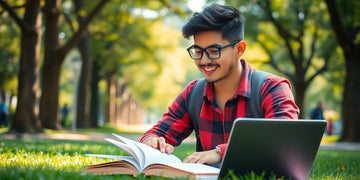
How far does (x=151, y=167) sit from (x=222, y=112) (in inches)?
32.8

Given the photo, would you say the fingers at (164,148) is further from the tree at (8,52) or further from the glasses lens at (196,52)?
the tree at (8,52)

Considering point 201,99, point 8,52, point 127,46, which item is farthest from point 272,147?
point 8,52

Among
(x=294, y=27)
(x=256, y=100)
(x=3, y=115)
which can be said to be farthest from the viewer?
(x=294, y=27)

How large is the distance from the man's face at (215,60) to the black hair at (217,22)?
4cm

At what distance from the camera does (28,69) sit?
15.9 m

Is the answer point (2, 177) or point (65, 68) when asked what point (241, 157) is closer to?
point (2, 177)

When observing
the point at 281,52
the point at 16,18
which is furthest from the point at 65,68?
the point at 16,18

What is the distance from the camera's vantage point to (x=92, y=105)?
31.4m

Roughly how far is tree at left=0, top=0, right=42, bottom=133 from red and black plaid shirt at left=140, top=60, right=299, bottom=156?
12221mm

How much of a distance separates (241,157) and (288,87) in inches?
29.4

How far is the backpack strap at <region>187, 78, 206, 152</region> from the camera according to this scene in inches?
167

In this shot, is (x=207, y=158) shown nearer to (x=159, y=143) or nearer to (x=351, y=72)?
(x=159, y=143)

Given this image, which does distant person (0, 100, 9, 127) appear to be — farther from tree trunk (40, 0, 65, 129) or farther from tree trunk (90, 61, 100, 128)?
tree trunk (90, 61, 100, 128)

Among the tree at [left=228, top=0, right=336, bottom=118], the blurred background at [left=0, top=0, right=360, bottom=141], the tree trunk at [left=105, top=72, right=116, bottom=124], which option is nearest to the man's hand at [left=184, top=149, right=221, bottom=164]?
the blurred background at [left=0, top=0, right=360, bottom=141]
